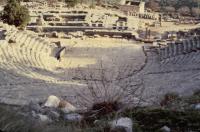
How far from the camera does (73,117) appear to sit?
998cm

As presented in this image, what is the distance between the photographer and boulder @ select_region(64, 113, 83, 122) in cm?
977

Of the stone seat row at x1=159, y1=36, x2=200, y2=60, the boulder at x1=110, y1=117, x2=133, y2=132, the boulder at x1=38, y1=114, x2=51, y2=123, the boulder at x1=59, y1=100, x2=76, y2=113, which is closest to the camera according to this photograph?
the boulder at x1=110, y1=117, x2=133, y2=132

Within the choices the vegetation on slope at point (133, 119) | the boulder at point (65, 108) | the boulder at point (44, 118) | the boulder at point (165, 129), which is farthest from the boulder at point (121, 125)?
the boulder at point (65, 108)

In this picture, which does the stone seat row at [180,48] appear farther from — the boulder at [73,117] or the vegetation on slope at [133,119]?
the vegetation on slope at [133,119]

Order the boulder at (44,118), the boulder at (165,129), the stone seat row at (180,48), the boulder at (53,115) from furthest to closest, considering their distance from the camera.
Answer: the stone seat row at (180,48) → the boulder at (53,115) → the boulder at (44,118) → the boulder at (165,129)

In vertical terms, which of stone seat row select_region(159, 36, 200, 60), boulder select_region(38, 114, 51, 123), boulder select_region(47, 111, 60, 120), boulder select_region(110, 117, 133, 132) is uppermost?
boulder select_region(110, 117, 133, 132)

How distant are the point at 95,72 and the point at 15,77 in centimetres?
578

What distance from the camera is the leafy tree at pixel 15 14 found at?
33.2m

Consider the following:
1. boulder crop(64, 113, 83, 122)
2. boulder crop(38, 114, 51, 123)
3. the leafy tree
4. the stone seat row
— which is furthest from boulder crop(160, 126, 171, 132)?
the leafy tree

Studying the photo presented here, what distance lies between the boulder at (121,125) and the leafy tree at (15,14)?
84.5 ft

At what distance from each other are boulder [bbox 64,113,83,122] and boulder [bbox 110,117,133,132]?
4.87 ft

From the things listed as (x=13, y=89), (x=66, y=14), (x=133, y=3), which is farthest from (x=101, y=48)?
(x=133, y=3)

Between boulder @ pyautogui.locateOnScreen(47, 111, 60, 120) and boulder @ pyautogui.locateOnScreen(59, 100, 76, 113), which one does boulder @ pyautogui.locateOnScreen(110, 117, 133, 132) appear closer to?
boulder @ pyautogui.locateOnScreen(47, 111, 60, 120)

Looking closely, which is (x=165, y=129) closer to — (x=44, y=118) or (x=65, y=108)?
(x=44, y=118)
